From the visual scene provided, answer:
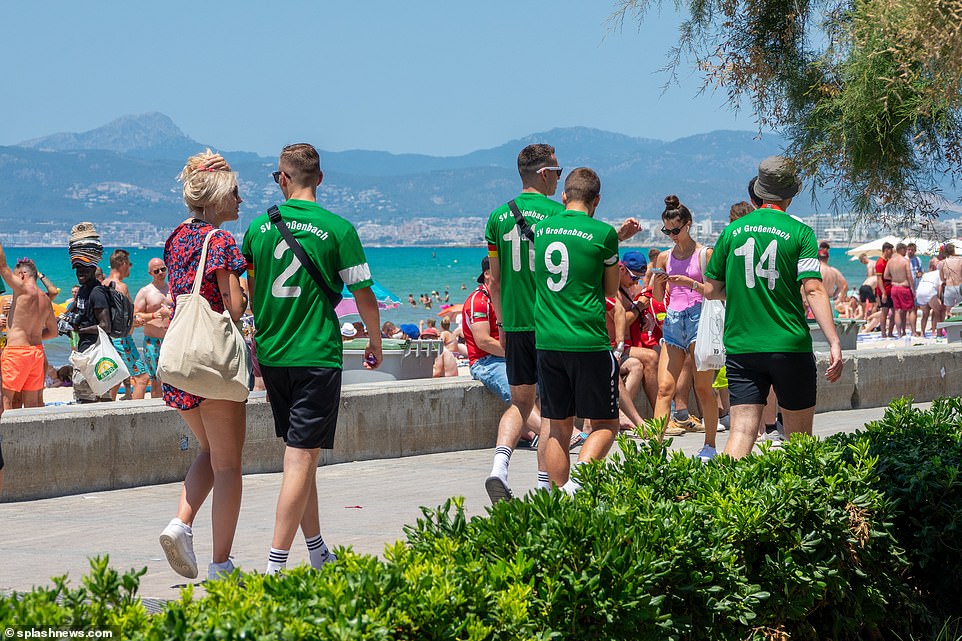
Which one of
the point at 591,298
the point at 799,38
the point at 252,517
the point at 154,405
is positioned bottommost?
the point at 252,517

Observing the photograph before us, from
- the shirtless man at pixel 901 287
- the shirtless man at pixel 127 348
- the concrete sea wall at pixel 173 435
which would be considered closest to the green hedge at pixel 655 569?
the concrete sea wall at pixel 173 435

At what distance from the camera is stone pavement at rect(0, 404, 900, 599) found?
634 cm

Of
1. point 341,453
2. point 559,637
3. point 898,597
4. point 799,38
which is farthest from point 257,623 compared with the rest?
point 341,453

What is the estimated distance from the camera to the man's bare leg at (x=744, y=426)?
6.71m

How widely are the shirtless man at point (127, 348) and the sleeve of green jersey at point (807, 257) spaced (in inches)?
300

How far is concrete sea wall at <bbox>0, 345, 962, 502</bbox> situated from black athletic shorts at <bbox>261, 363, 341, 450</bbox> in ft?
10.5

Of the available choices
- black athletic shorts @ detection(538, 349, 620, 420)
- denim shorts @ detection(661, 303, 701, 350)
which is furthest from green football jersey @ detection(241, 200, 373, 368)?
denim shorts @ detection(661, 303, 701, 350)

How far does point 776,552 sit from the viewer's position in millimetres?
4352

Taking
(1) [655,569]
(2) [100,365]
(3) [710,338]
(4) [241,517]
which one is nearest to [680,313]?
(3) [710,338]

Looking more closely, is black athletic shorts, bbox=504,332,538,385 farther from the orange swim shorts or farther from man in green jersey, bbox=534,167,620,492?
the orange swim shorts

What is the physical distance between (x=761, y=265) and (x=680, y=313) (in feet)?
12.8

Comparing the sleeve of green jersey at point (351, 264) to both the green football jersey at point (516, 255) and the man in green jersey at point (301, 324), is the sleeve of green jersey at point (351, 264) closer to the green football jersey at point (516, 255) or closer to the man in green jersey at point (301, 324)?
the man in green jersey at point (301, 324)

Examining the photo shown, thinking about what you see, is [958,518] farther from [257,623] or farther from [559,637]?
[257,623]

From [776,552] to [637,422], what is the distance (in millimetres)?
7004
